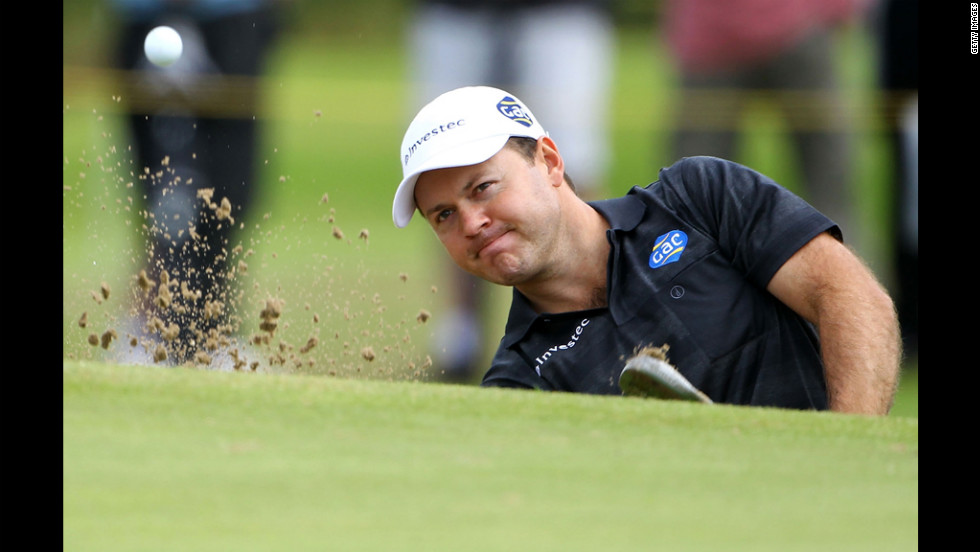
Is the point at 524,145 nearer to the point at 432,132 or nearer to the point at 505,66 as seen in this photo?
the point at 432,132

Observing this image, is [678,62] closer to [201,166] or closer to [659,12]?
[201,166]

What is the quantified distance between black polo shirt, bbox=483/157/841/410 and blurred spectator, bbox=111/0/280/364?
3.85ft

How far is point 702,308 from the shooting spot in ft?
6.75

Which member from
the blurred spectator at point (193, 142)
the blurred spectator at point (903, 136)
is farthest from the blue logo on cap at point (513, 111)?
the blurred spectator at point (903, 136)

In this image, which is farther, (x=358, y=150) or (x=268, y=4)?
(x=358, y=150)

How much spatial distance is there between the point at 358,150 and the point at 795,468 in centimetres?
660

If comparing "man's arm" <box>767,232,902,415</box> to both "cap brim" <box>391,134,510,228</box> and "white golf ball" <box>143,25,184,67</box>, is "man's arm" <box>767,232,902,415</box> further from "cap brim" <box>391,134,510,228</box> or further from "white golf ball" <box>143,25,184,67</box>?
"white golf ball" <box>143,25,184,67</box>

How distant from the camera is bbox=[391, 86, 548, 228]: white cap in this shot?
6.80 feet

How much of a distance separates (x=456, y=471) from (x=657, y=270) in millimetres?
908

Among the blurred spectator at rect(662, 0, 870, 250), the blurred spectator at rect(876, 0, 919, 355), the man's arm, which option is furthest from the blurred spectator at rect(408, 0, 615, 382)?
the man's arm

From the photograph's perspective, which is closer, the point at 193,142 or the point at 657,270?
the point at 657,270

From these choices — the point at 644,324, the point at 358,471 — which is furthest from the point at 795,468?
the point at 644,324

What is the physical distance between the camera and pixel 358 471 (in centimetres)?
126

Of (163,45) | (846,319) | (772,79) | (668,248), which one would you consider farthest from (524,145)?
(772,79)
